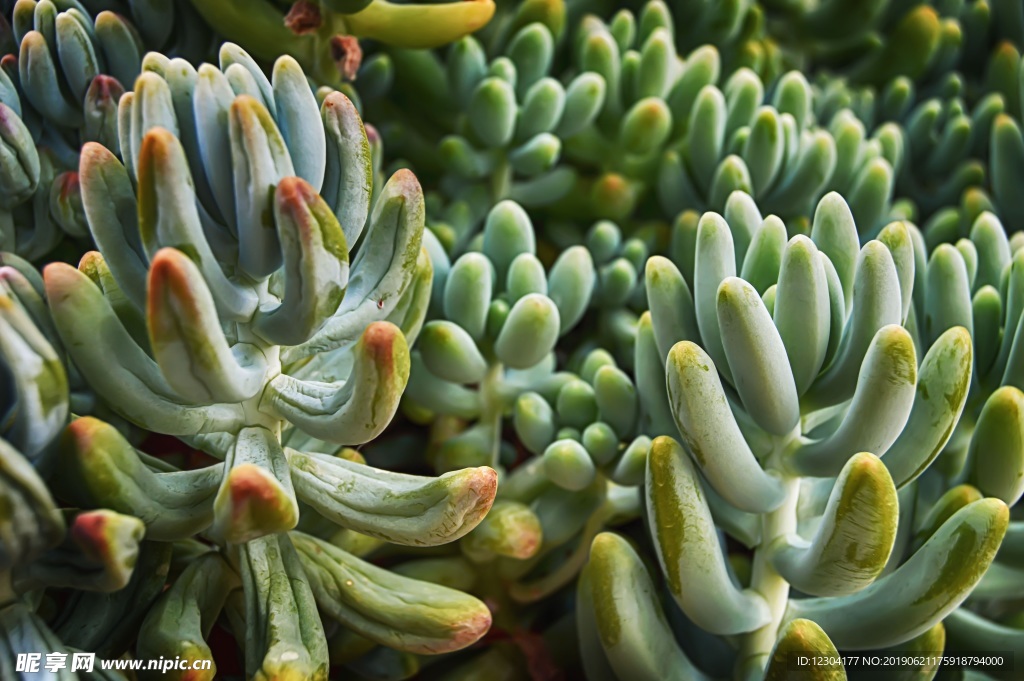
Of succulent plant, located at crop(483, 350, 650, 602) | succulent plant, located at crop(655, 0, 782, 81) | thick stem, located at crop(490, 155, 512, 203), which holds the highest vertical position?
succulent plant, located at crop(655, 0, 782, 81)

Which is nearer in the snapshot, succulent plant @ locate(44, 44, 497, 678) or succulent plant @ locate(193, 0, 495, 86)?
succulent plant @ locate(44, 44, 497, 678)

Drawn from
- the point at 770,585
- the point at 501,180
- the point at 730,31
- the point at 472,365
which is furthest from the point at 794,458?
the point at 730,31

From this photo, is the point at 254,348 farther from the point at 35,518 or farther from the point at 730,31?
the point at 730,31

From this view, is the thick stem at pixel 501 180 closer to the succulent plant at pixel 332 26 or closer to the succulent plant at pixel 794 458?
the succulent plant at pixel 332 26

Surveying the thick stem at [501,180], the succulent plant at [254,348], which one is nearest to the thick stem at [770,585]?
the succulent plant at [254,348]

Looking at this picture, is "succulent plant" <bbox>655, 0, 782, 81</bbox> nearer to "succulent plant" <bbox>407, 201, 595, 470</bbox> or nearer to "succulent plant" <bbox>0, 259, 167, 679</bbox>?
"succulent plant" <bbox>407, 201, 595, 470</bbox>

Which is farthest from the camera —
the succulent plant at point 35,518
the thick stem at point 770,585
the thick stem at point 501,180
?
the thick stem at point 501,180

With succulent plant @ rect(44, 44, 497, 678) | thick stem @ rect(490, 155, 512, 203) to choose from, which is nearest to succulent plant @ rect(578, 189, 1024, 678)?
succulent plant @ rect(44, 44, 497, 678)

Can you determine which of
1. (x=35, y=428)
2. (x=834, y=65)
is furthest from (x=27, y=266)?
(x=834, y=65)
